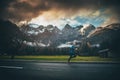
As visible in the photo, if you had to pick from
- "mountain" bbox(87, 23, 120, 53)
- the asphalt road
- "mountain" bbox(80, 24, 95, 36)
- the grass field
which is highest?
"mountain" bbox(80, 24, 95, 36)

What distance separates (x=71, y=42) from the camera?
4.14 m

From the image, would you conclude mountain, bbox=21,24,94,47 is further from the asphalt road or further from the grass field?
the asphalt road

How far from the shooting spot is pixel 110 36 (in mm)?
3918

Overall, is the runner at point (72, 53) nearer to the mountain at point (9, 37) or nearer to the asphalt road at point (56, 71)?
the asphalt road at point (56, 71)

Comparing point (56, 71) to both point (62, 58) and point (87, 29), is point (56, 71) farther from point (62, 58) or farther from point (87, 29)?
point (87, 29)

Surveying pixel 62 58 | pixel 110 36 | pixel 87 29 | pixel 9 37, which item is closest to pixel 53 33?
pixel 62 58

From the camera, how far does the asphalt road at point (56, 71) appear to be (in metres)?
3.84

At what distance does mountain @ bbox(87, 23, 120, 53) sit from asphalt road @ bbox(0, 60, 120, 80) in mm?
291

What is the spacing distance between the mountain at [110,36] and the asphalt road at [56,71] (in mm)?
291

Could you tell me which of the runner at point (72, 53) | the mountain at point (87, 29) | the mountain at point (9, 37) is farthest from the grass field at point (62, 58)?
the mountain at point (87, 29)

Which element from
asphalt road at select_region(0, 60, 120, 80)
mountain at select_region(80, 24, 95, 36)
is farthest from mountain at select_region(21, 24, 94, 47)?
A: asphalt road at select_region(0, 60, 120, 80)

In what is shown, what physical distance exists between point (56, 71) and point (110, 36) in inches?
42.1

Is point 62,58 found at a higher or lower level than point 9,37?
lower

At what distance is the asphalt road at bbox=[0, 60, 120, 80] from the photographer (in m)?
3.84
